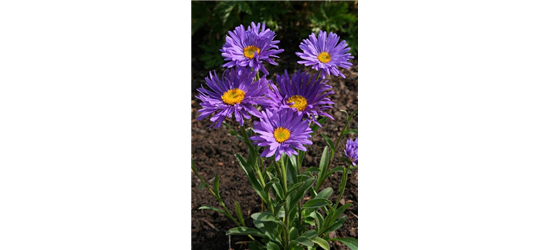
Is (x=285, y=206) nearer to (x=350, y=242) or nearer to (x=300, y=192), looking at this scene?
(x=300, y=192)

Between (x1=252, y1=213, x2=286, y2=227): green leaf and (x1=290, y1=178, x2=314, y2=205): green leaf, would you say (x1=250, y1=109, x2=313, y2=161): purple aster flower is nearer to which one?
(x1=290, y1=178, x2=314, y2=205): green leaf

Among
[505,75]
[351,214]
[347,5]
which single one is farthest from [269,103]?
[347,5]

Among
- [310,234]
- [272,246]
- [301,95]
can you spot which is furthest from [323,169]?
[301,95]

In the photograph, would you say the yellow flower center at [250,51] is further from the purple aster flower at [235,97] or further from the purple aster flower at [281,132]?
the purple aster flower at [281,132]

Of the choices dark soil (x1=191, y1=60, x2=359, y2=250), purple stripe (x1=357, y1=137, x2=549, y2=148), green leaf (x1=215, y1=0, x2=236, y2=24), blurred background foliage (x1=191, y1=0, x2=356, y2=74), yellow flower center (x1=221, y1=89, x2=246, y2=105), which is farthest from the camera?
blurred background foliage (x1=191, y1=0, x2=356, y2=74)

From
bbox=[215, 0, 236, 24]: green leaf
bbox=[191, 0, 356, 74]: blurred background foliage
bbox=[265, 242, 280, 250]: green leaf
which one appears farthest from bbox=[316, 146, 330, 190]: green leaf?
bbox=[215, 0, 236, 24]: green leaf

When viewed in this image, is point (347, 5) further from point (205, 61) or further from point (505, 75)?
point (505, 75)
